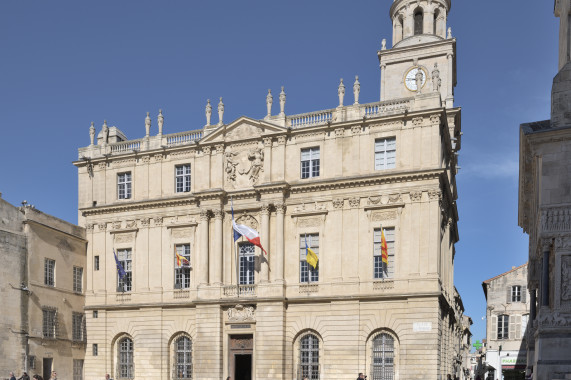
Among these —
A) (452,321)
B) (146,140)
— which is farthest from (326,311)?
(146,140)

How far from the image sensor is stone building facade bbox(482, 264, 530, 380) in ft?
141

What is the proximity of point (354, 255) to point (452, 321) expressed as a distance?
403 inches

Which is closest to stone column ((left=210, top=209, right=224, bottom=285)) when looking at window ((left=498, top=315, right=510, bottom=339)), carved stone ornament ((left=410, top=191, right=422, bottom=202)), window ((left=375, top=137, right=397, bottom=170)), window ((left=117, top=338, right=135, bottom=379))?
window ((left=117, top=338, right=135, bottom=379))

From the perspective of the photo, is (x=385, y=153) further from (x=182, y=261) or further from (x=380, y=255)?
(x=182, y=261)

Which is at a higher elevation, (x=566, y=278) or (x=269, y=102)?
(x=269, y=102)

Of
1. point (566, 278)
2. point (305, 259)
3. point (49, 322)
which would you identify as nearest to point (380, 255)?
point (305, 259)

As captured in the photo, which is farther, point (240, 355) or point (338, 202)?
point (240, 355)

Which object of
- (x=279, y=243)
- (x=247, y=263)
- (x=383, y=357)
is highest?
(x=279, y=243)

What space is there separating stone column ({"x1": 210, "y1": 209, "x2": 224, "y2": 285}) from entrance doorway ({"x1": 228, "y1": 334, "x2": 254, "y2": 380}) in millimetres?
3175

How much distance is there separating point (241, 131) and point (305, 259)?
26.3 ft

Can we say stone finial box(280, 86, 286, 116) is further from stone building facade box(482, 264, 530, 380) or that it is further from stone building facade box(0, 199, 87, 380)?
stone building facade box(482, 264, 530, 380)

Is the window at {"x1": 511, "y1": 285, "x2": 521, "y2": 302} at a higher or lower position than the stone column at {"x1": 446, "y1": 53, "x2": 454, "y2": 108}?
lower

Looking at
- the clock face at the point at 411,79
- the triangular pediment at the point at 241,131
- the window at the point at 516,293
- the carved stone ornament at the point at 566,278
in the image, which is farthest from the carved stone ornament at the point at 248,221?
the window at the point at 516,293

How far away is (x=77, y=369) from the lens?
115ft
